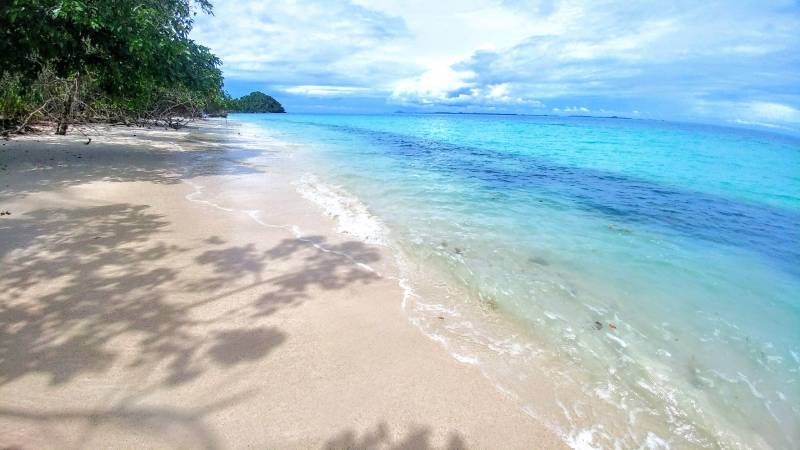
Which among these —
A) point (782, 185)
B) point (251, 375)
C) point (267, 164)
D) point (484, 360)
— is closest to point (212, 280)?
point (251, 375)

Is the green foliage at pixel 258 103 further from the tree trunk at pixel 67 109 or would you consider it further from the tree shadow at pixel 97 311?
the tree shadow at pixel 97 311

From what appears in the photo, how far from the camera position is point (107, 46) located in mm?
11633

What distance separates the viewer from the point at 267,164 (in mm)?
15734

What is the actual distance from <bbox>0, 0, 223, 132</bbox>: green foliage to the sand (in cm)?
611

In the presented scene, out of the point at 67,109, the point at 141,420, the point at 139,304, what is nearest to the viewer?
the point at 141,420

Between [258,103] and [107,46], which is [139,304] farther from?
[258,103]

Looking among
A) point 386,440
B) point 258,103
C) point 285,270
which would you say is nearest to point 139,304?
point 285,270

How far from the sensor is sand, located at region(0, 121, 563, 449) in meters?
2.75

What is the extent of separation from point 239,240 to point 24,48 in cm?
1076

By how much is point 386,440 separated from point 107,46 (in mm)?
14506

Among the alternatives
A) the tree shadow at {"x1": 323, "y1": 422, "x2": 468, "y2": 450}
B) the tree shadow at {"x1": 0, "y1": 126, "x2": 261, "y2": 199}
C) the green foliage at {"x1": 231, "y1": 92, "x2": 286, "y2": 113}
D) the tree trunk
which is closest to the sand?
the tree shadow at {"x1": 323, "y1": 422, "x2": 468, "y2": 450}

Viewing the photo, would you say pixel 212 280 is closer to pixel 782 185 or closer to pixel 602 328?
pixel 602 328

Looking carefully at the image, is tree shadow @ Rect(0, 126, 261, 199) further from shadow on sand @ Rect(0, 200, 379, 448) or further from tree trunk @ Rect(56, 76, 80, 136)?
shadow on sand @ Rect(0, 200, 379, 448)

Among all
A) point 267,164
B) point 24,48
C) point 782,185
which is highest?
point 24,48
